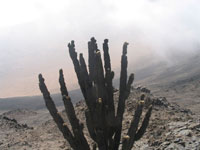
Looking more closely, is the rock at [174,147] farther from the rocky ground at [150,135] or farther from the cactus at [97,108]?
A: the cactus at [97,108]

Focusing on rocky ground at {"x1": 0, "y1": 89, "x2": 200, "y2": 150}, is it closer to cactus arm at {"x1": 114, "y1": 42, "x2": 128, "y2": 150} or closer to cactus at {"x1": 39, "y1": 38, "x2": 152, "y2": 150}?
cactus arm at {"x1": 114, "y1": 42, "x2": 128, "y2": 150}

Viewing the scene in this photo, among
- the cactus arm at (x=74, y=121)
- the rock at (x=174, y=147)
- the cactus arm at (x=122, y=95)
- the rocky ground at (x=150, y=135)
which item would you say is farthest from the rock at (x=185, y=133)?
the cactus arm at (x=74, y=121)

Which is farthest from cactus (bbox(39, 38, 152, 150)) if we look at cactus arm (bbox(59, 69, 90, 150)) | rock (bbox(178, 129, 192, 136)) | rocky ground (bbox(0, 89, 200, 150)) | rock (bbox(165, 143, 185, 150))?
rock (bbox(178, 129, 192, 136))

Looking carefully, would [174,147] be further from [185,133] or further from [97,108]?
[97,108]

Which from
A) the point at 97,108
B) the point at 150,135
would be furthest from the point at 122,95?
the point at 150,135

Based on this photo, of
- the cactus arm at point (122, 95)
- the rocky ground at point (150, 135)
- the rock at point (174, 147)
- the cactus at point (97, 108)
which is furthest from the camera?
the rocky ground at point (150, 135)

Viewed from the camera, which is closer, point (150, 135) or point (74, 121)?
point (74, 121)

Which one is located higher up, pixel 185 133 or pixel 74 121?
pixel 74 121

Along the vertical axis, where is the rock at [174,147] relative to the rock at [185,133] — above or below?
below

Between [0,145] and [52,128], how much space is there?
10.4 feet

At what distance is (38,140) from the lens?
16844 millimetres

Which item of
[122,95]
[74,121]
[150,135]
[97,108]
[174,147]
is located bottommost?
[174,147]

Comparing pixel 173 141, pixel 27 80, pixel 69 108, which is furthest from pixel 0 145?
pixel 27 80

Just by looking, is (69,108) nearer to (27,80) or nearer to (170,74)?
(170,74)
